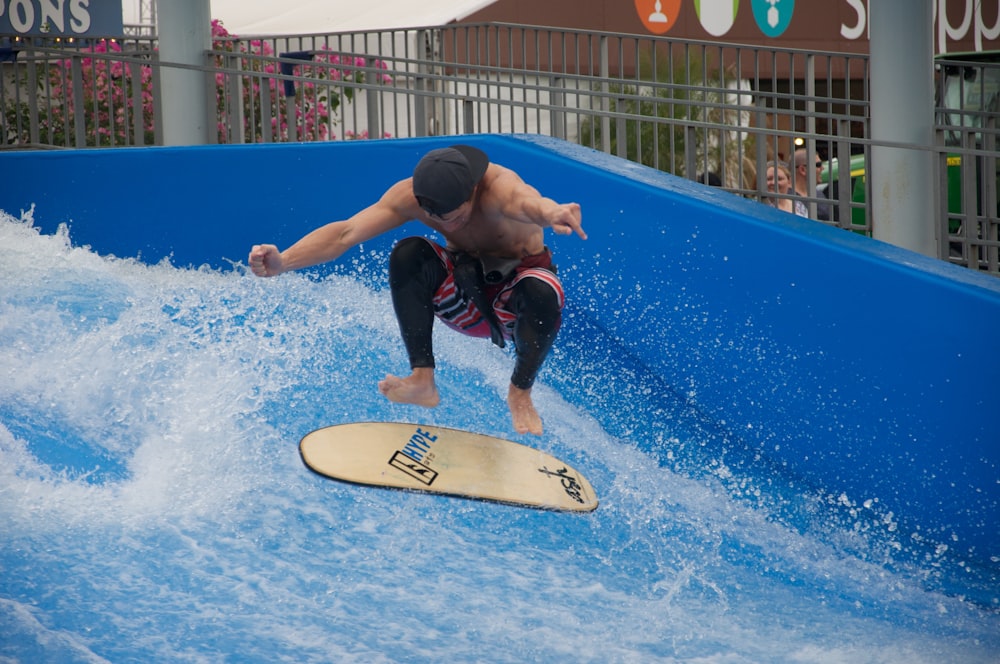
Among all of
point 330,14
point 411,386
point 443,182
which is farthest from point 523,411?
point 330,14

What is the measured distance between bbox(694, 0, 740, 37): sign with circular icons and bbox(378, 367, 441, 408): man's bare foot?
11.3 m

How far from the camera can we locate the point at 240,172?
6574mm

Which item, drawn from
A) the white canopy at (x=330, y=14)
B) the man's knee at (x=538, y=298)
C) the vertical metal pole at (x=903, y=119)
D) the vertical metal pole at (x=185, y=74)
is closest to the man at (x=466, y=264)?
the man's knee at (x=538, y=298)

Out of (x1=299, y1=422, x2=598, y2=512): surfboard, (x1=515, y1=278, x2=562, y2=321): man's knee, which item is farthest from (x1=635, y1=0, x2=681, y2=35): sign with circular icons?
(x1=515, y1=278, x2=562, y2=321): man's knee

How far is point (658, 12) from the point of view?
1446 centimetres

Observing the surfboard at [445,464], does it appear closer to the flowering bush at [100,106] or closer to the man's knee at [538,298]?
the man's knee at [538,298]

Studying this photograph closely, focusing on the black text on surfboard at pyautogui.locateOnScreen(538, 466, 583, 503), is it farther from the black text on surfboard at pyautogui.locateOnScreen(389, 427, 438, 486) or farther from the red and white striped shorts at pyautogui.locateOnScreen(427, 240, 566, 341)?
the red and white striped shorts at pyautogui.locateOnScreen(427, 240, 566, 341)

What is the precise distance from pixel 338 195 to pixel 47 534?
2.82 m

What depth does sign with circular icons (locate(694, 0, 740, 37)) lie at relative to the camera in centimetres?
1463

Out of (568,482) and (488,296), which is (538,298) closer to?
(488,296)

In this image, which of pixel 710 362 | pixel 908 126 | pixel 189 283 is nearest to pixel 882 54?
pixel 908 126

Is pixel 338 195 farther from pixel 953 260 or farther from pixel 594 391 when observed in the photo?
pixel 953 260

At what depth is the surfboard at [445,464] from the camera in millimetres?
4469

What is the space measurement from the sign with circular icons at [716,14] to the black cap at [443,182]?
Result: 11320 millimetres
